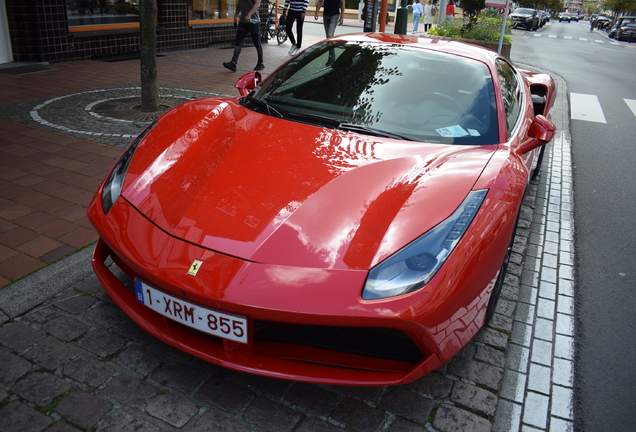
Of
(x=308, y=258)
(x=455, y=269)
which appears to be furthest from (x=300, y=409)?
(x=455, y=269)

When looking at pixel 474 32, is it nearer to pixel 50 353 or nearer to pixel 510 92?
pixel 510 92

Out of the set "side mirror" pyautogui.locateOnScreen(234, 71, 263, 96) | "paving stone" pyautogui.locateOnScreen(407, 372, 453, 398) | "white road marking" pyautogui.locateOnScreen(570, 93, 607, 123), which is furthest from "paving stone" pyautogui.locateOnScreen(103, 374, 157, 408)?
"white road marking" pyautogui.locateOnScreen(570, 93, 607, 123)

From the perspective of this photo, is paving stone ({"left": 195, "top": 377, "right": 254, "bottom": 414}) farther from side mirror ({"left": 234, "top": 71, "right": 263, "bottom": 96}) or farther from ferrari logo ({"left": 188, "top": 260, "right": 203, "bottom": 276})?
side mirror ({"left": 234, "top": 71, "right": 263, "bottom": 96})

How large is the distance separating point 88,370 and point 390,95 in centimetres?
210

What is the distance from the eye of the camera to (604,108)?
9.48m

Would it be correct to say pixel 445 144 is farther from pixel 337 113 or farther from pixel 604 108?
pixel 604 108

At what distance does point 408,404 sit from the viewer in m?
2.12

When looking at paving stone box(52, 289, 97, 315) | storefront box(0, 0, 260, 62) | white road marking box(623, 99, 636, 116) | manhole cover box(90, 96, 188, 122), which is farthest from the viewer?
white road marking box(623, 99, 636, 116)

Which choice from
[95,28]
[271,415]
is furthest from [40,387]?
[95,28]

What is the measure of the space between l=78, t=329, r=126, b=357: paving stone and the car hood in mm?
621

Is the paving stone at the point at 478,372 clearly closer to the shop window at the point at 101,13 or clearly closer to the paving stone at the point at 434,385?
the paving stone at the point at 434,385

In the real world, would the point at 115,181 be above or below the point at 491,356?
above

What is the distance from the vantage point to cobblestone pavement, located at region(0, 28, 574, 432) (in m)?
1.97

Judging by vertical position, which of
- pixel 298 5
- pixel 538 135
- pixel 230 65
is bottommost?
pixel 230 65
